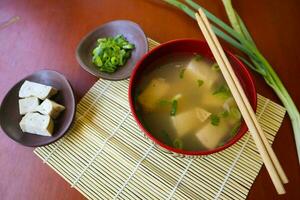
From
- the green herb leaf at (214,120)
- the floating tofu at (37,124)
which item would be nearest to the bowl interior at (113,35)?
the floating tofu at (37,124)

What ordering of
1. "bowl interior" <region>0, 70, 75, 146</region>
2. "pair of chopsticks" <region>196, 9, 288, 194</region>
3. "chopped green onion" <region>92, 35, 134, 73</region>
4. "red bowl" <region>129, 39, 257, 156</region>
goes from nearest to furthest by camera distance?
1. "pair of chopsticks" <region>196, 9, 288, 194</region>
2. "red bowl" <region>129, 39, 257, 156</region>
3. "bowl interior" <region>0, 70, 75, 146</region>
4. "chopped green onion" <region>92, 35, 134, 73</region>

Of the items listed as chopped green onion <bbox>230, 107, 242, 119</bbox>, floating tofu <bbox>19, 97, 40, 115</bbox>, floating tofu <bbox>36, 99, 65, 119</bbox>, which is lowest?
floating tofu <bbox>19, 97, 40, 115</bbox>

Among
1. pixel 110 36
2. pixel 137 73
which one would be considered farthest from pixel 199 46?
pixel 110 36

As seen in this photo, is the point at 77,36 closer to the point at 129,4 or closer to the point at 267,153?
the point at 129,4

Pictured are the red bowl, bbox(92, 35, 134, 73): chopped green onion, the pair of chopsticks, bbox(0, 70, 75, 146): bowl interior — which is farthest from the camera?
bbox(92, 35, 134, 73): chopped green onion

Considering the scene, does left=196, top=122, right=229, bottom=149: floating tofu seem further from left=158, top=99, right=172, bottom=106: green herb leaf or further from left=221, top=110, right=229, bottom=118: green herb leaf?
left=158, top=99, right=172, bottom=106: green herb leaf

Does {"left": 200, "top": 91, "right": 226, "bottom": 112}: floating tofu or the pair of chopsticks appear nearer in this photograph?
the pair of chopsticks

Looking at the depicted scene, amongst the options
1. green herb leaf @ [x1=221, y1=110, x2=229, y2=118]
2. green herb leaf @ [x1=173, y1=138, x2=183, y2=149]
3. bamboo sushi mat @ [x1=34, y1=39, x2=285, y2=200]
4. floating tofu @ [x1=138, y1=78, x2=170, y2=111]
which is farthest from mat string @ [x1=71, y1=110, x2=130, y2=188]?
green herb leaf @ [x1=221, y1=110, x2=229, y2=118]
